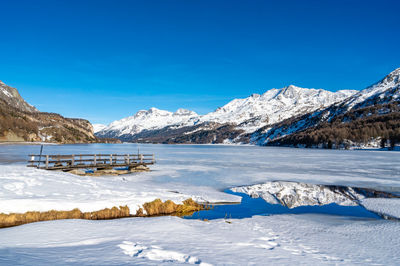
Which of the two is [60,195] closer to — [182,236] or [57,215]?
[57,215]

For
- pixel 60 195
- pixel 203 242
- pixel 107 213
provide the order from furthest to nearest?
pixel 60 195 → pixel 107 213 → pixel 203 242

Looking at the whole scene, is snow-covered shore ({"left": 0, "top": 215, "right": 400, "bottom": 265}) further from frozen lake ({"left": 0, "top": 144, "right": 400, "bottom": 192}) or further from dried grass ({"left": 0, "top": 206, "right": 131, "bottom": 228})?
frozen lake ({"left": 0, "top": 144, "right": 400, "bottom": 192})

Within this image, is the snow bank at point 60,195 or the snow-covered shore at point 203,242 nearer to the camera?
the snow-covered shore at point 203,242

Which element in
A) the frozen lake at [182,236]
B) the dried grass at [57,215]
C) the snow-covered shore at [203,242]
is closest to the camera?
the snow-covered shore at [203,242]

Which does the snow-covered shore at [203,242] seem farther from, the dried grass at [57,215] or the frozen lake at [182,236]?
the dried grass at [57,215]

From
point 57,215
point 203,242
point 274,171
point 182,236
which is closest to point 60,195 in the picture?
point 57,215

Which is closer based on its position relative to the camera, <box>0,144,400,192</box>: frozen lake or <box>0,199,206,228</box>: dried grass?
<box>0,199,206,228</box>: dried grass

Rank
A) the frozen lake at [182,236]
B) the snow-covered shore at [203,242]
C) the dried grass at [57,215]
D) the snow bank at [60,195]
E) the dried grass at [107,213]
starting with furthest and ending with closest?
the snow bank at [60,195] < the dried grass at [107,213] < the dried grass at [57,215] < the frozen lake at [182,236] < the snow-covered shore at [203,242]

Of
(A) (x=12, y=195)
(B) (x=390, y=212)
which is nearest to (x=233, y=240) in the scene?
(B) (x=390, y=212)

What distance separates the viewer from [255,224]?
41.8 ft

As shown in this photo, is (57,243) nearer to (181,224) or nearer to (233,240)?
(181,224)

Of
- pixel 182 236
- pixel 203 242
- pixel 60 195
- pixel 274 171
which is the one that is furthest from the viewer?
pixel 274 171

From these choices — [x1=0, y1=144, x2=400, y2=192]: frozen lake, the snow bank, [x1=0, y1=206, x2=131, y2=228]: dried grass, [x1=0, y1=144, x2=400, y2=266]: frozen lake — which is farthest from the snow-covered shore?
[x1=0, y1=144, x2=400, y2=192]: frozen lake

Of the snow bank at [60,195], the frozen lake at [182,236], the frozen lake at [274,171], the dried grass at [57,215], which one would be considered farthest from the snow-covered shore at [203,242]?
the frozen lake at [274,171]
